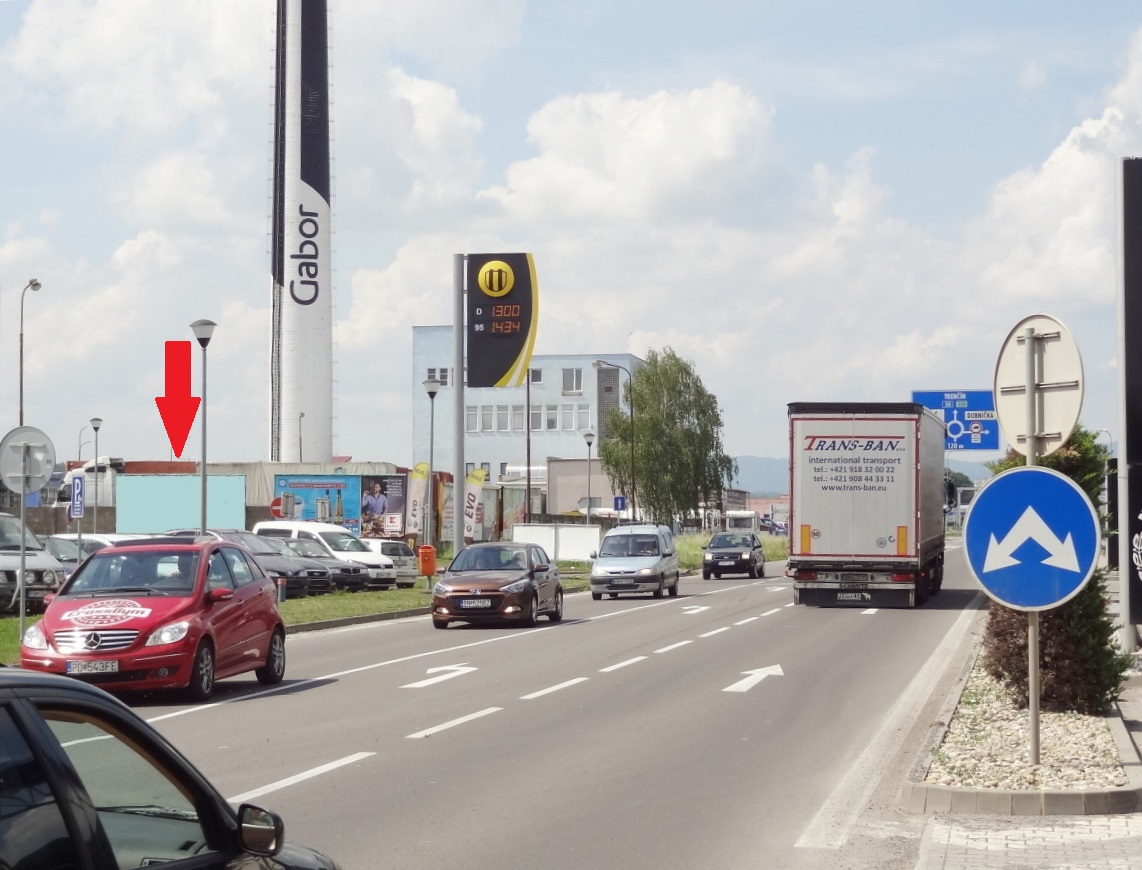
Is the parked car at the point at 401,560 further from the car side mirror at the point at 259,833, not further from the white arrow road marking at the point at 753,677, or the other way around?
the car side mirror at the point at 259,833

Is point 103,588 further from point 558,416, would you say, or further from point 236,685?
point 558,416

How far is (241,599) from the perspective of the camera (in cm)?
1639

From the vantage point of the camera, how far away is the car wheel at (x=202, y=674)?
15.1 metres

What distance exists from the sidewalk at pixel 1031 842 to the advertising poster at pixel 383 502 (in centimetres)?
5707

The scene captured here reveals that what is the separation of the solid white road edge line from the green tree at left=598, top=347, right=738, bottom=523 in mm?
75016

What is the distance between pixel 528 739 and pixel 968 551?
175 inches

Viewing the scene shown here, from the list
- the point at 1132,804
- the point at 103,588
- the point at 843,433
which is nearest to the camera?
the point at 1132,804

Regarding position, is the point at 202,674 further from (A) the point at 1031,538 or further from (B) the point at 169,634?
(A) the point at 1031,538

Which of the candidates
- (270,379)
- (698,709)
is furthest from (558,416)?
(698,709)

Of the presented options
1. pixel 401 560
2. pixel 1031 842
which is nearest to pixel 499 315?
pixel 401 560

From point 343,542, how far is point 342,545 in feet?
0.95


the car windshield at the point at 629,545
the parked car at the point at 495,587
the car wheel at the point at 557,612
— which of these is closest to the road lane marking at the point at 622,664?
the parked car at the point at 495,587

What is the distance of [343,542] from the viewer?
44469 mm

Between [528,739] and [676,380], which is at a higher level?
[676,380]
